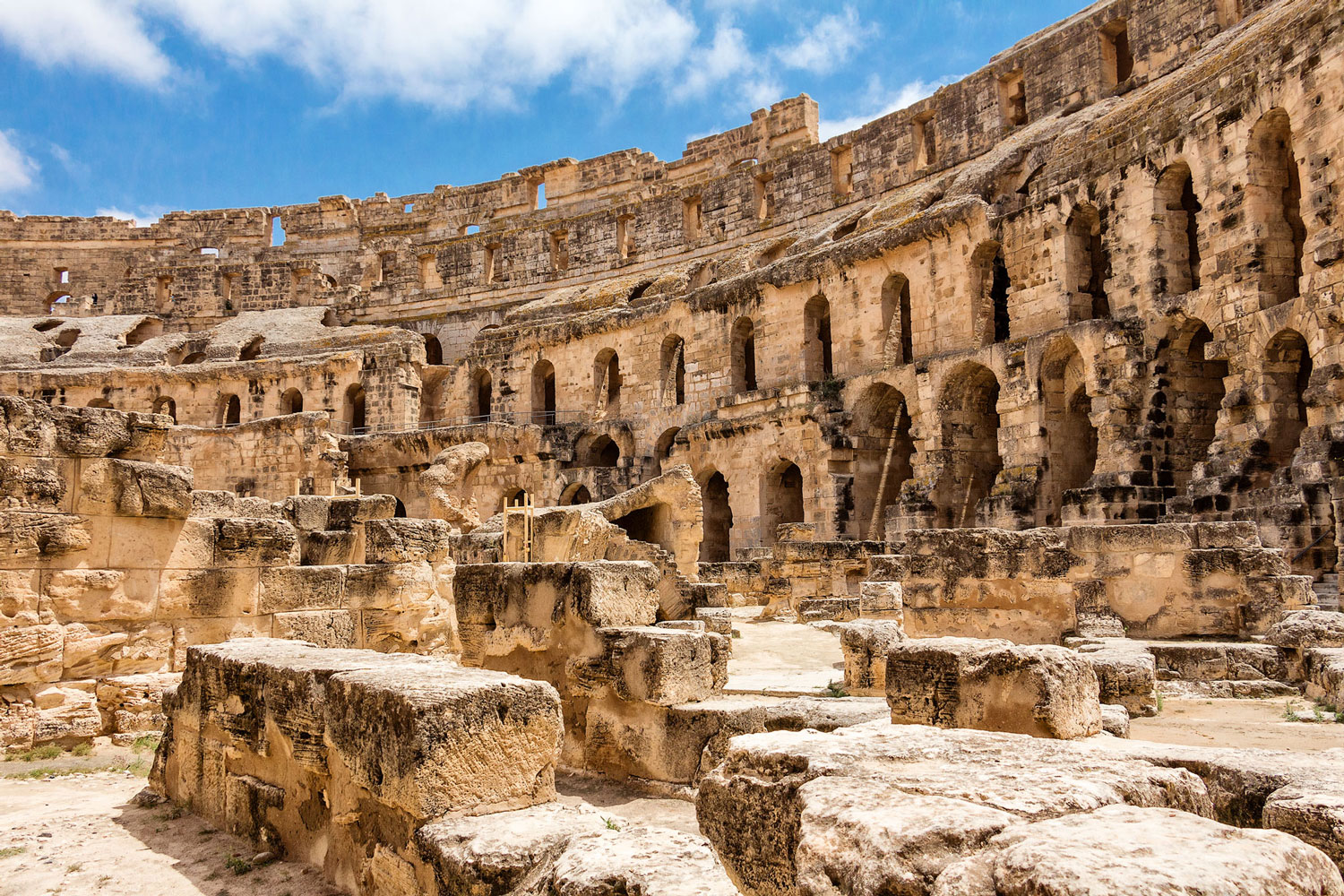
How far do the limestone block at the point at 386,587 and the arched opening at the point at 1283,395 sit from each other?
10.3 meters

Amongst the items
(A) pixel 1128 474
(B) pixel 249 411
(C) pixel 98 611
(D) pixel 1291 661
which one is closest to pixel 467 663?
(C) pixel 98 611

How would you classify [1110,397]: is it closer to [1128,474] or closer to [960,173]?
[1128,474]

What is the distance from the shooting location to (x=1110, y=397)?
1360 centimetres

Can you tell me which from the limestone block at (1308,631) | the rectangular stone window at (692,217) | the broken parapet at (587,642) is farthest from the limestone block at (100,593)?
the rectangular stone window at (692,217)

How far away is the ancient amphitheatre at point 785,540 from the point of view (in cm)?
278

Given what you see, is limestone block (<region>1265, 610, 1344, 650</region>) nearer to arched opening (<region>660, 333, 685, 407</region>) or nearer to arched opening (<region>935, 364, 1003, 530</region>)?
arched opening (<region>935, 364, 1003, 530</region>)

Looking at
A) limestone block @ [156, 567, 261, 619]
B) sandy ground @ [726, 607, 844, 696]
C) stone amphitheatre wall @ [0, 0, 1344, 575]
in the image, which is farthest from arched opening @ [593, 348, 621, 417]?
limestone block @ [156, 567, 261, 619]

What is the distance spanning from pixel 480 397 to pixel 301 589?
74.1 ft

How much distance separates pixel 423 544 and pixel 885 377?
38.5 feet

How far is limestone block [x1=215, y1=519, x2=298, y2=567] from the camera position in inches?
269

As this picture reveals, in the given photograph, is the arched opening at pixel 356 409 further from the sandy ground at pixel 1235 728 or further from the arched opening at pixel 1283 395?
the sandy ground at pixel 1235 728

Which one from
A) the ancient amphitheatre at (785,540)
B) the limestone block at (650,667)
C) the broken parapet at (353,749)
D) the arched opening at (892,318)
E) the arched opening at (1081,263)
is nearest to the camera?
the ancient amphitheatre at (785,540)

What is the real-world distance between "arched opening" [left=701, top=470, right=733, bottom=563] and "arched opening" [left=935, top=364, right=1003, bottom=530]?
20.2ft

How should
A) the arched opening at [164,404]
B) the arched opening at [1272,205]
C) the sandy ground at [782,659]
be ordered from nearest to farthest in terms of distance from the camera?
the sandy ground at [782,659]
the arched opening at [1272,205]
the arched opening at [164,404]
